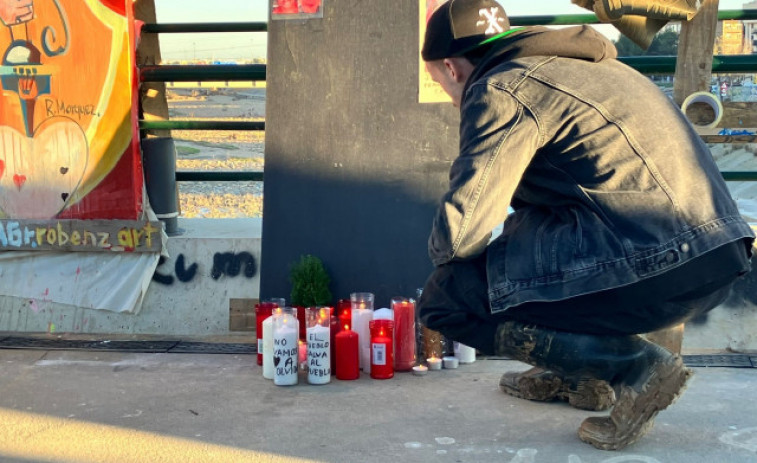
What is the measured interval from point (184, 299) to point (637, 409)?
9.21 feet

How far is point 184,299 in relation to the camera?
5.23 m

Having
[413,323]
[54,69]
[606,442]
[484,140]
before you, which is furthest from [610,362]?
[54,69]

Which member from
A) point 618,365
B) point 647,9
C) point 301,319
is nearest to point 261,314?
point 301,319

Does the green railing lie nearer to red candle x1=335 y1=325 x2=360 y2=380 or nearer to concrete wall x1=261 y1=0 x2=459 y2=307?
concrete wall x1=261 y1=0 x2=459 y2=307

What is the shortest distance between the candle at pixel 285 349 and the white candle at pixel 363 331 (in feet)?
1.11

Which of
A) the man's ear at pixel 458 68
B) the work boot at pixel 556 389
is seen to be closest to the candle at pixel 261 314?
the work boot at pixel 556 389

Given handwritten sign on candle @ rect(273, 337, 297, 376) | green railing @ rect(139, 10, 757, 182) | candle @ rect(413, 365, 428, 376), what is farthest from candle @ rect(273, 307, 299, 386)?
green railing @ rect(139, 10, 757, 182)

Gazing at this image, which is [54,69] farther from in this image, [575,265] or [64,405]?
[575,265]

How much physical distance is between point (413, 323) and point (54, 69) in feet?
8.20

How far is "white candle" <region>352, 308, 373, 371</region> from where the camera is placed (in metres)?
4.43

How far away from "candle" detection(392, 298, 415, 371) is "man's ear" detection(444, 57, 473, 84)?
145 cm

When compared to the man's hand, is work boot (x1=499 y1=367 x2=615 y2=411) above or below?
below

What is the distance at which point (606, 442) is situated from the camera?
3.36 metres

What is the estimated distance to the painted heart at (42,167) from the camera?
17.1ft
